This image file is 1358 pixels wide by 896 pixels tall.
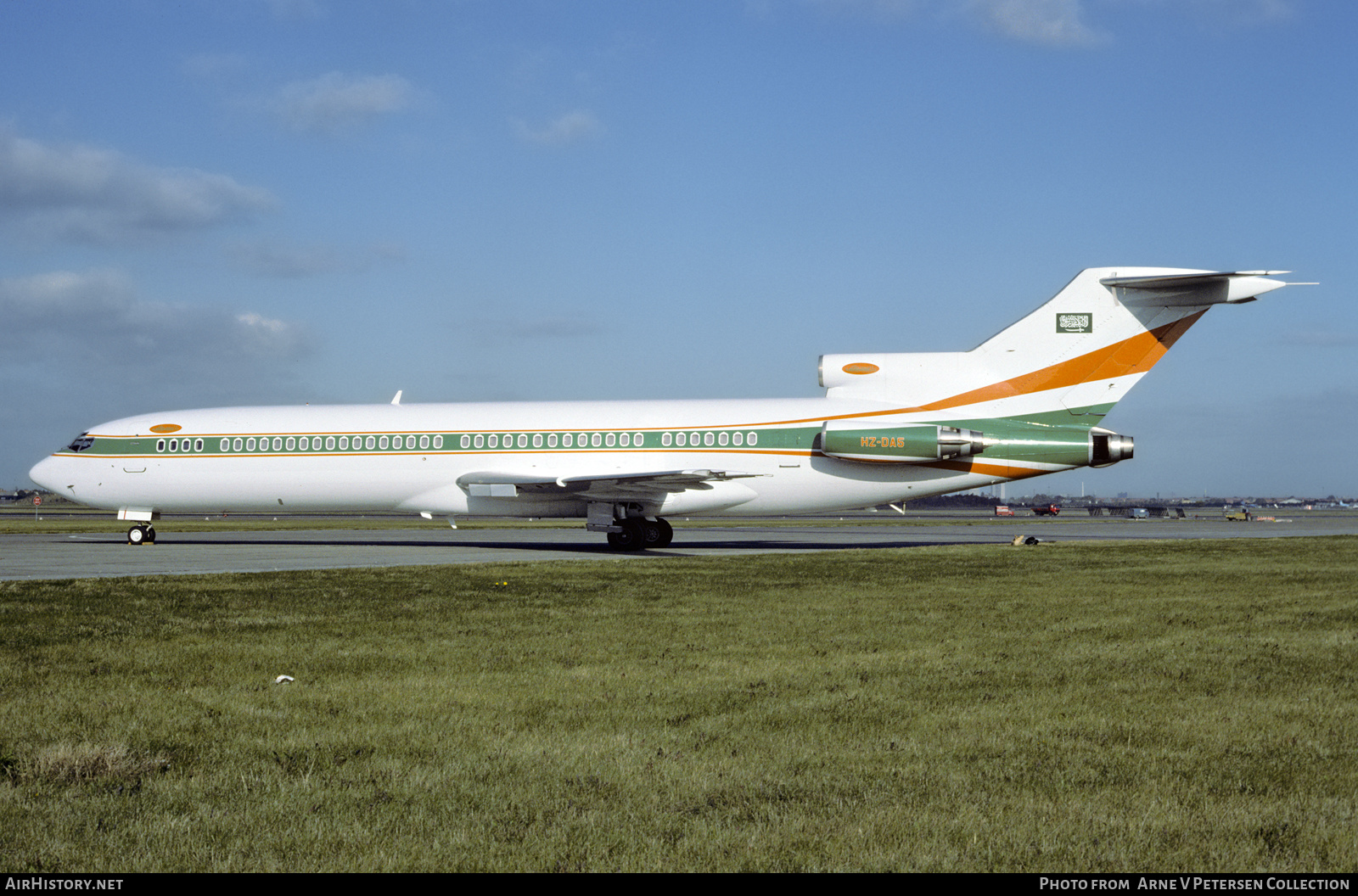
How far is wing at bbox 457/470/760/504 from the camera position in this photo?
24375 millimetres

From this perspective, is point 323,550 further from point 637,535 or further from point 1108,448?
point 1108,448

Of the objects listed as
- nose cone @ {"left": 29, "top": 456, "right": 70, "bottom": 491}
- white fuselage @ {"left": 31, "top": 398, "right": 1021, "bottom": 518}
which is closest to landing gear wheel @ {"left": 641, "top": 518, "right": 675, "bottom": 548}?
white fuselage @ {"left": 31, "top": 398, "right": 1021, "bottom": 518}

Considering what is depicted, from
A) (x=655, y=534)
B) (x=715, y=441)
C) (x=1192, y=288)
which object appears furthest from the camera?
(x=655, y=534)

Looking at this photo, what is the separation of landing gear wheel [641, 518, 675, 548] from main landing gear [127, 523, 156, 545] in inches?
556

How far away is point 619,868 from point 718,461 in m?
21.3

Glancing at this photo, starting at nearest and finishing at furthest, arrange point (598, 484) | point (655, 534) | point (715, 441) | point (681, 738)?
point (681, 738) < point (598, 484) < point (715, 441) < point (655, 534)

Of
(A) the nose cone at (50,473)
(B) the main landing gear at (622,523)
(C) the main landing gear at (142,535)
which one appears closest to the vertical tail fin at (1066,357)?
(B) the main landing gear at (622,523)

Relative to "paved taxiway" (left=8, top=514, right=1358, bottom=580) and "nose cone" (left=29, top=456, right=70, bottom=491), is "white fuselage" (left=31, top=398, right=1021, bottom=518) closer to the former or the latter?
"nose cone" (left=29, top=456, right=70, bottom=491)

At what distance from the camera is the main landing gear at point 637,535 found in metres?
25.9

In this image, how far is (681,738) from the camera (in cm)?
594

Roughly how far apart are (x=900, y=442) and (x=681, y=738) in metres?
19.0

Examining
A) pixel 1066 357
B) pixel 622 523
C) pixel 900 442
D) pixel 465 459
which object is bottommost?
pixel 622 523

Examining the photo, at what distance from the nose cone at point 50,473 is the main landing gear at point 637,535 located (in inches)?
630

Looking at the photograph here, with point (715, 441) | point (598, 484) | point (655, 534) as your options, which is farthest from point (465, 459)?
point (715, 441)
